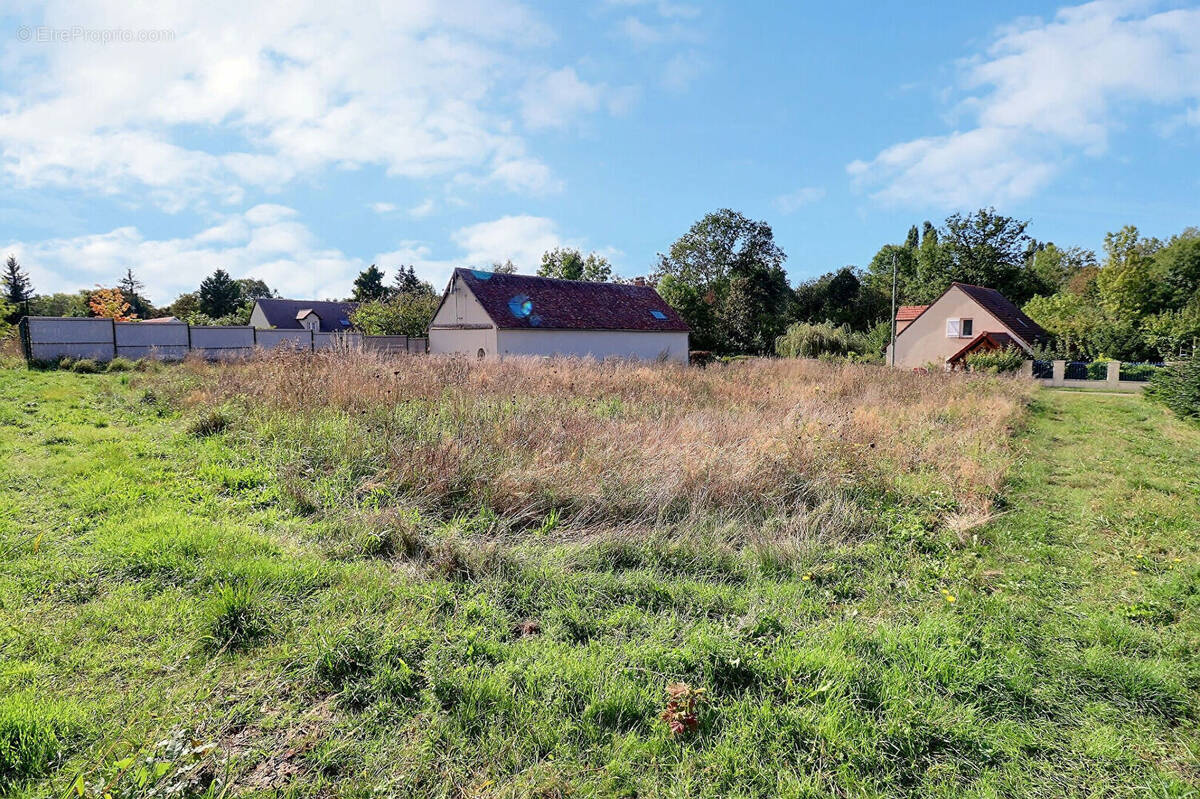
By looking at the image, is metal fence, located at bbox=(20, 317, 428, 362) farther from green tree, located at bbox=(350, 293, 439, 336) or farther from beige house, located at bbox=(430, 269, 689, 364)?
green tree, located at bbox=(350, 293, 439, 336)

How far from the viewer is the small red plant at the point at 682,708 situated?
2777 millimetres

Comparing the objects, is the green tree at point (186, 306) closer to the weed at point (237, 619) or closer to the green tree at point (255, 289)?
the green tree at point (255, 289)

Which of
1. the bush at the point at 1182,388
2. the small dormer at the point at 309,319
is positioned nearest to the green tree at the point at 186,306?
the small dormer at the point at 309,319

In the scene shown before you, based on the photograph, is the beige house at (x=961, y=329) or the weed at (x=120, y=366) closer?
the weed at (x=120, y=366)

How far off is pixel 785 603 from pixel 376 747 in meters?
2.83

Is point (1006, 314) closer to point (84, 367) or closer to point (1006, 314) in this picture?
point (1006, 314)

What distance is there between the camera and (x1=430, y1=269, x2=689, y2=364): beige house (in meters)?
27.9

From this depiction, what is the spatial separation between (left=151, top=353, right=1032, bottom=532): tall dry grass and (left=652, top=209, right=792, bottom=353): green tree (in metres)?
32.6

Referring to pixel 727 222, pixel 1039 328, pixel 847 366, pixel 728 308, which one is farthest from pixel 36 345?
pixel 1039 328

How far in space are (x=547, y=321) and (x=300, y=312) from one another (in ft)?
139

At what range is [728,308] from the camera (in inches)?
1779

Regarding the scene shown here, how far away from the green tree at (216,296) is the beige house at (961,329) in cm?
6642

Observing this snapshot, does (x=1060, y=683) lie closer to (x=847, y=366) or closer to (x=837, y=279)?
(x=847, y=366)

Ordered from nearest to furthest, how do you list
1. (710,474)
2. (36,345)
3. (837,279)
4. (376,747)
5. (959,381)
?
(376,747), (710,474), (959,381), (36,345), (837,279)
